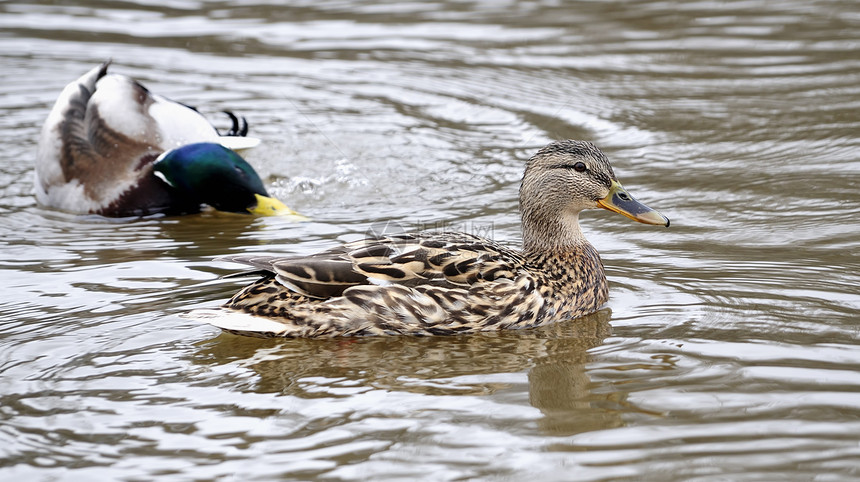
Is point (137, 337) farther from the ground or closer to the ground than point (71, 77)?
closer to the ground

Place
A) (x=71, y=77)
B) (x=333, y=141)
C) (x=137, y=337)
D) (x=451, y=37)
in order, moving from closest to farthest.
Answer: (x=137, y=337)
(x=333, y=141)
(x=71, y=77)
(x=451, y=37)

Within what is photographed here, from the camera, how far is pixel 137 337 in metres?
5.84

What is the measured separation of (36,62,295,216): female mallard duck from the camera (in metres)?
8.77

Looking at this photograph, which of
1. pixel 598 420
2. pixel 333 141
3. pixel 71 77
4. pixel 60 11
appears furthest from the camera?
pixel 60 11

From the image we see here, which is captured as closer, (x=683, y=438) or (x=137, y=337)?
(x=683, y=438)

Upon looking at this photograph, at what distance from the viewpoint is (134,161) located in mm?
9156

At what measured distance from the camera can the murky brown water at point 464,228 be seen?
4598 millimetres

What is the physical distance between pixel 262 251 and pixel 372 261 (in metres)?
1.84

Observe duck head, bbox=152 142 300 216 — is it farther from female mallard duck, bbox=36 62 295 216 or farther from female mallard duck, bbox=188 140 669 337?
female mallard duck, bbox=188 140 669 337

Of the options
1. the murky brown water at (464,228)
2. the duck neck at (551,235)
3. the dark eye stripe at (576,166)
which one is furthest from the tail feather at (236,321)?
the dark eye stripe at (576,166)

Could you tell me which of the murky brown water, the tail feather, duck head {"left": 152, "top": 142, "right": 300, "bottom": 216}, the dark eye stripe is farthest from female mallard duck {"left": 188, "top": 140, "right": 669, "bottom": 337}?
duck head {"left": 152, "top": 142, "right": 300, "bottom": 216}

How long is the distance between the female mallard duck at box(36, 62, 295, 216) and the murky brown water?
0.22m

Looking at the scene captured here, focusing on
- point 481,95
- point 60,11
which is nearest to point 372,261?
point 481,95

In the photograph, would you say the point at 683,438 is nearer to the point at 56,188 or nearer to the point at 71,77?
the point at 56,188
